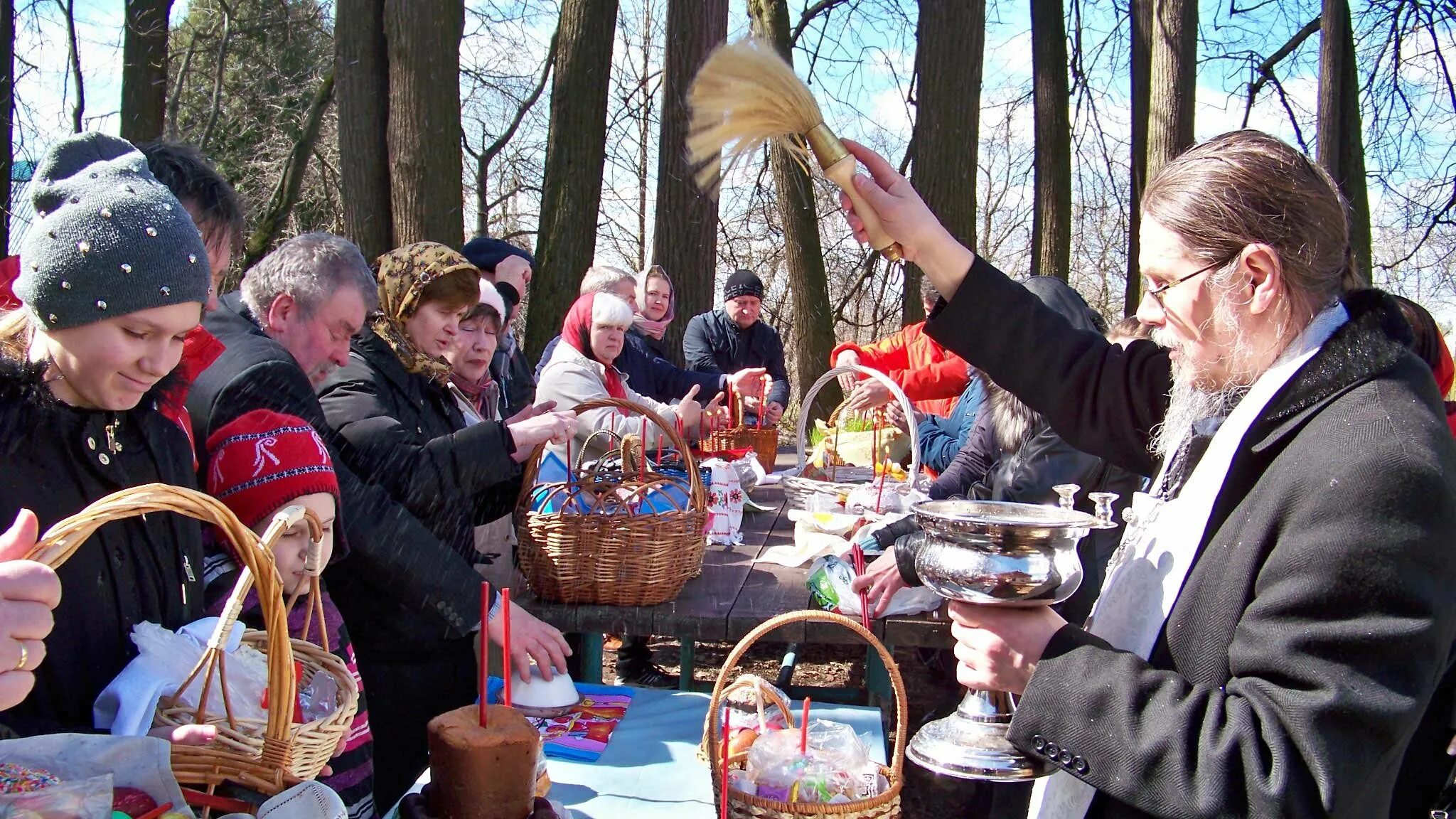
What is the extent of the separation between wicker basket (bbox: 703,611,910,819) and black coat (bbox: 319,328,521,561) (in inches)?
35.2

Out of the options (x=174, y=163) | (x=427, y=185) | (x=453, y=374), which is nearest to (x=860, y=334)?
(x=427, y=185)

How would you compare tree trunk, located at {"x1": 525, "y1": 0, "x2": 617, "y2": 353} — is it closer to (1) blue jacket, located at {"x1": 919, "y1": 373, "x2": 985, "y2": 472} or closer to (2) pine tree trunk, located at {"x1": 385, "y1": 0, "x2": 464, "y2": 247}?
(2) pine tree trunk, located at {"x1": 385, "y1": 0, "x2": 464, "y2": 247}

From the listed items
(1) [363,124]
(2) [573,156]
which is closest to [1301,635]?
(1) [363,124]

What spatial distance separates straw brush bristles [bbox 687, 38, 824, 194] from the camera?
1.76 m

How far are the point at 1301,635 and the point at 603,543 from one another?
1798 mm

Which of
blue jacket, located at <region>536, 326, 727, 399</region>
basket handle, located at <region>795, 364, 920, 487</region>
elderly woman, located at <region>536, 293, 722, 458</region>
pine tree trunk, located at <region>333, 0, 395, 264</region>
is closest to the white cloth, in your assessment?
basket handle, located at <region>795, 364, 920, 487</region>

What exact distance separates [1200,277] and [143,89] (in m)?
8.75

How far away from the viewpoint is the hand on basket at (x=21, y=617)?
101 cm

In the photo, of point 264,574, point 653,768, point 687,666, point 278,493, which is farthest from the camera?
point 687,666

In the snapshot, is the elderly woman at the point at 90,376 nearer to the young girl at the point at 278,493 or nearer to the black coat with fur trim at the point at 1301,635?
the young girl at the point at 278,493

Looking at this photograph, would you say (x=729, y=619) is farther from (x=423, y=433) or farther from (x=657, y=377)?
(x=657, y=377)

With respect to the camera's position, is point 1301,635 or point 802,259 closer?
point 1301,635

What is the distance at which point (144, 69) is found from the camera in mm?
8047

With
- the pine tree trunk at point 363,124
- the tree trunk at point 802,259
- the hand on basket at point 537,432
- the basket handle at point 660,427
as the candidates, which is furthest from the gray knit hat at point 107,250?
the tree trunk at point 802,259
